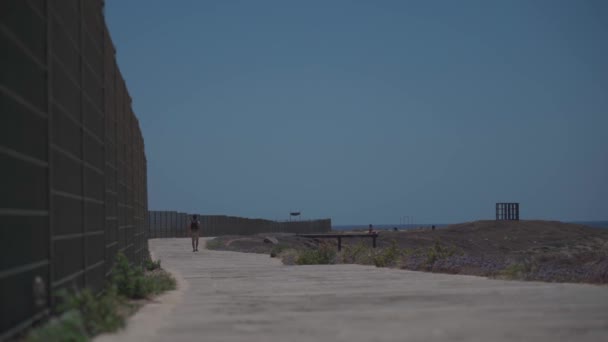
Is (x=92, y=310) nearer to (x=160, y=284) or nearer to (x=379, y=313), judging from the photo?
(x=379, y=313)

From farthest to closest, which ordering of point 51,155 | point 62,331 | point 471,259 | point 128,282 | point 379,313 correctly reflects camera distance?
point 471,259
point 128,282
point 379,313
point 51,155
point 62,331

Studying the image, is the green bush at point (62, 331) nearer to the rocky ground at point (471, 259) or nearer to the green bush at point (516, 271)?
the rocky ground at point (471, 259)

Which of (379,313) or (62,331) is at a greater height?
(62,331)

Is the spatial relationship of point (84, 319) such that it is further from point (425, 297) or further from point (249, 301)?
point (425, 297)

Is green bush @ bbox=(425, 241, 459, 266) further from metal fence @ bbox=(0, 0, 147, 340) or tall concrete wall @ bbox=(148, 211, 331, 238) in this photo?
tall concrete wall @ bbox=(148, 211, 331, 238)

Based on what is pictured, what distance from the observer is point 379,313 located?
28.1ft

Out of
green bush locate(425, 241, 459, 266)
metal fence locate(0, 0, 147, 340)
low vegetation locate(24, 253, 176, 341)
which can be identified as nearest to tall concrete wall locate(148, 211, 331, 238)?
green bush locate(425, 241, 459, 266)

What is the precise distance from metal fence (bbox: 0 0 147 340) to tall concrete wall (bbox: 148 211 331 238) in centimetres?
4331

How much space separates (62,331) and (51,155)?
1.69 meters

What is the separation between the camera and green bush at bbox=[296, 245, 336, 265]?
71.9ft

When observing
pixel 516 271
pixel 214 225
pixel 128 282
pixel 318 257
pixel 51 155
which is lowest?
pixel 214 225

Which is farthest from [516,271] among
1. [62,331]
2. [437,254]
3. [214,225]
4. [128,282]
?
[214,225]

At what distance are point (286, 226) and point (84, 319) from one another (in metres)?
77.9

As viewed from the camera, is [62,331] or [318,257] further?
[318,257]
